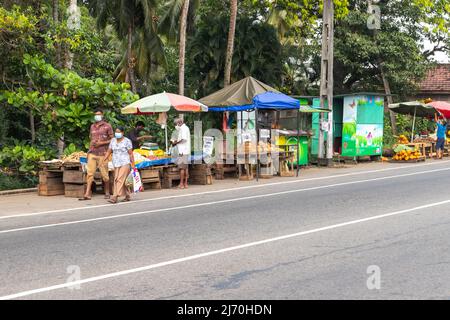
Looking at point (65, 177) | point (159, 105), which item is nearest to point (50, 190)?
point (65, 177)

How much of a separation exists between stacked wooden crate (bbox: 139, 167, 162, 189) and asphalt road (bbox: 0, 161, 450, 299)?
2207mm

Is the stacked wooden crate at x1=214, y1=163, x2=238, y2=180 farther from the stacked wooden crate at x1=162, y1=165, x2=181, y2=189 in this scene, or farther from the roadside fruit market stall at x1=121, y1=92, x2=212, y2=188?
the stacked wooden crate at x1=162, y1=165, x2=181, y2=189

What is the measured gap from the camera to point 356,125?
84.7 feet

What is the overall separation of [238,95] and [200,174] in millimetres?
2748

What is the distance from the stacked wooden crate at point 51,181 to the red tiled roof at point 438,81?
33.6 meters

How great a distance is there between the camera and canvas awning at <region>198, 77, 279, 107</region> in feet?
62.9

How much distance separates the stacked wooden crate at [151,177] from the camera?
16.9 m

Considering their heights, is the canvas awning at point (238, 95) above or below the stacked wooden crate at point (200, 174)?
above

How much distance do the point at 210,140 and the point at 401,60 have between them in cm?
1885

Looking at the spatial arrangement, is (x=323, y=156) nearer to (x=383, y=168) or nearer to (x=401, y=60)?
(x=383, y=168)

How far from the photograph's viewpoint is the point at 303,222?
11.1 meters

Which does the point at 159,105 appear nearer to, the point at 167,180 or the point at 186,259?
the point at 167,180

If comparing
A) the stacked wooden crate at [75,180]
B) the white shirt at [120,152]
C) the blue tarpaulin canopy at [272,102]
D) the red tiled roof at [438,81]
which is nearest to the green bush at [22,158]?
the stacked wooden crate at [75,180]

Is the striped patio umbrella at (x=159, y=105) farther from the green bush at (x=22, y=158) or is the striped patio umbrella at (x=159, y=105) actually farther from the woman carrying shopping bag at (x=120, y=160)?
the woman carrying shopping bag at (x=120, y=160)
